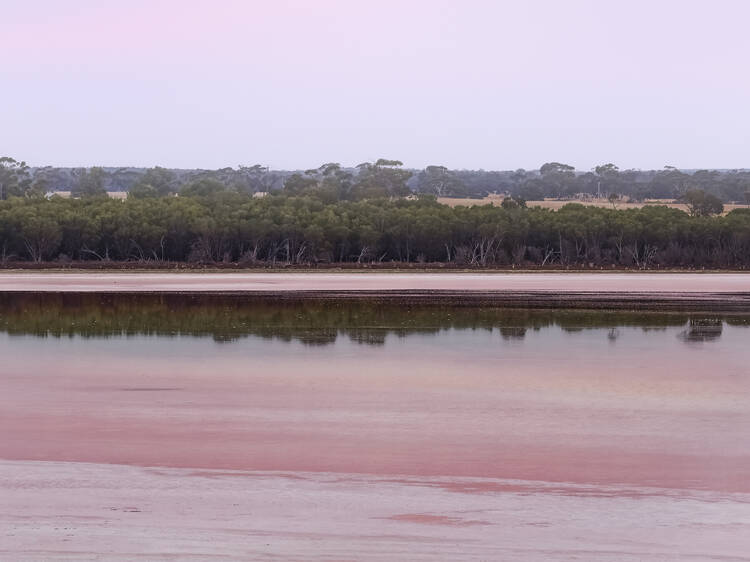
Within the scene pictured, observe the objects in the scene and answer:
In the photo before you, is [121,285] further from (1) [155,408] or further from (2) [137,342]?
(1) [155,408]

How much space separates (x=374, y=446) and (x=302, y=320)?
1961 centimetres

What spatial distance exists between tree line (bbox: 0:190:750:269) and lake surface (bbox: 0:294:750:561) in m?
51.0

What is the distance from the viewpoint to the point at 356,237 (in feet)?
277

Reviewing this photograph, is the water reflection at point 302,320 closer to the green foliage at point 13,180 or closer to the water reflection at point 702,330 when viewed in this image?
the water reflection at point 702,330

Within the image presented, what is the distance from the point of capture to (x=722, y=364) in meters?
24.8

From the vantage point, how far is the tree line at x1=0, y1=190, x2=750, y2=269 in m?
80.5

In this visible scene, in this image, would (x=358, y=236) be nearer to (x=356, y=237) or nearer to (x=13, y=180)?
(x=356, y=237)

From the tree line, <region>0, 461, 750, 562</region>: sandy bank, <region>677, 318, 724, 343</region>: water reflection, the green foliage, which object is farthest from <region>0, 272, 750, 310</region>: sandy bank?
the green foliage

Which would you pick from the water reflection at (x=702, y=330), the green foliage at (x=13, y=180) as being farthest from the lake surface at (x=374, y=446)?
the green foliage at (x=13, y=180)

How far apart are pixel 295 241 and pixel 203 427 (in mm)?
65458

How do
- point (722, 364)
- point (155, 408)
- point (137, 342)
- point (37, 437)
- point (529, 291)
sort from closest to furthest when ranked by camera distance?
point (37, 437) < point (155, 408) < point (722, 364) < point (137, 342) < point (529, 291)

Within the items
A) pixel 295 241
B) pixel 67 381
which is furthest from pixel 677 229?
pixel 67 381

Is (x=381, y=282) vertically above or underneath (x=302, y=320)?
underneath

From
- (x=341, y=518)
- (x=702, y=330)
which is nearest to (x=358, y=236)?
(x=702, y=330)
